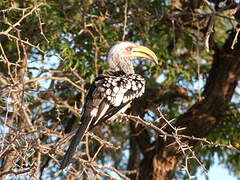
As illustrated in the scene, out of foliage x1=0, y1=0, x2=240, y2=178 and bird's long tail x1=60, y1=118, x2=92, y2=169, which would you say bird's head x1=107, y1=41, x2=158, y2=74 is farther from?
bird's long tail x1=60, y1=118, x2=92, y2=169

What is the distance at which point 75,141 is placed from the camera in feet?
13.4

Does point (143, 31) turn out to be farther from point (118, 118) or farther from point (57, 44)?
point (118, 118)

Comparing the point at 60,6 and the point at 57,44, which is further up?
the point at 60,6

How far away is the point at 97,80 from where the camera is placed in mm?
4699

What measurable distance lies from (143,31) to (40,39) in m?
1.31

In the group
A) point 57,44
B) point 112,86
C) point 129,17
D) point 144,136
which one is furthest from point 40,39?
point 144,136

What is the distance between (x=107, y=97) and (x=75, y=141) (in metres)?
0.56

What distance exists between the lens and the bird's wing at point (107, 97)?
4363 millimetres

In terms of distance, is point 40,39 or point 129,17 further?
point 129,17

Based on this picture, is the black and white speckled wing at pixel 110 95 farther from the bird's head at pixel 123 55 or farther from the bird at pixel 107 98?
the bird's head at pixel 123 55

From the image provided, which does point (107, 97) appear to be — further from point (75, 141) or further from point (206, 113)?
point (206, 113)

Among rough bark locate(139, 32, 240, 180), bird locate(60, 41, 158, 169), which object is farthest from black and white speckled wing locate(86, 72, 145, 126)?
rough bark locate(139, 32, 240, 180)

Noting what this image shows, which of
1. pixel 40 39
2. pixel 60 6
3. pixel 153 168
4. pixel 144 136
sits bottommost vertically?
pixel 153 168

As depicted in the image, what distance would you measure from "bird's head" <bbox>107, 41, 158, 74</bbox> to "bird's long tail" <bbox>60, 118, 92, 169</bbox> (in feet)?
4.01
